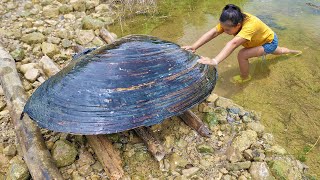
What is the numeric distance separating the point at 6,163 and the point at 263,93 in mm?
3014

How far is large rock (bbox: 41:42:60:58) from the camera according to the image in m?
4.22

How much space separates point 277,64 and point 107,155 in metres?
2.95

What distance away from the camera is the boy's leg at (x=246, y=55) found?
4090 mm

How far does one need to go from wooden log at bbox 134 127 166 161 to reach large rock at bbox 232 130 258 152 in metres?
0.74

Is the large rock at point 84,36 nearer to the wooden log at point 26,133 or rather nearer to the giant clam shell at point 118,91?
the wooden log at point 26,133

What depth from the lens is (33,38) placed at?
4465 mm

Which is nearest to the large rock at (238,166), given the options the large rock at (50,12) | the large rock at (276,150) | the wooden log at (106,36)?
the large rock at (276,150)

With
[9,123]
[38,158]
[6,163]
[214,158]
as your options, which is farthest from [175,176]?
[9,123]

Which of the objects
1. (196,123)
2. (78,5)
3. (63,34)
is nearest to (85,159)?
(196,123)

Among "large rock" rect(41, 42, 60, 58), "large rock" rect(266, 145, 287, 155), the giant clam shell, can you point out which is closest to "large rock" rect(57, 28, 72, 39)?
"large rock" rect(41, 42, 60, 58)

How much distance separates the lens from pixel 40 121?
255 cm

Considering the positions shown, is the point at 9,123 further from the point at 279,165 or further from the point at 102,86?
the point at 279,165

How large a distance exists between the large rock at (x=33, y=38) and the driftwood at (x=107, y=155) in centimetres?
234

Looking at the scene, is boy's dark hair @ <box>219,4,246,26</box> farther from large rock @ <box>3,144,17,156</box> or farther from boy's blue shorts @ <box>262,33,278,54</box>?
large rock @ <box>3,144,17,156</box>
